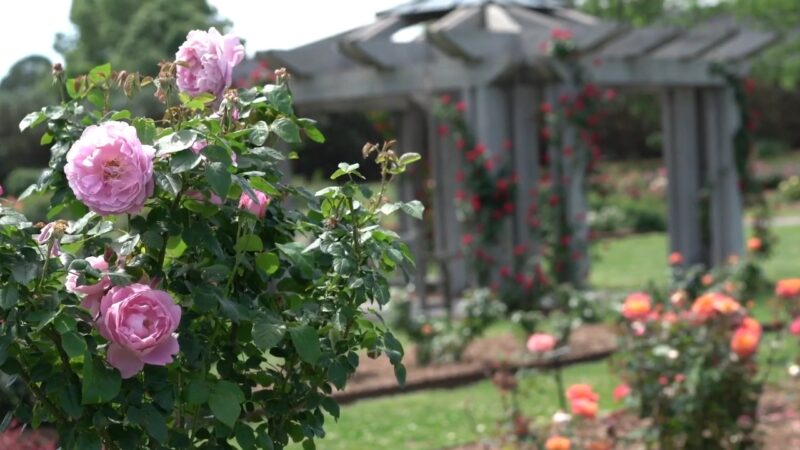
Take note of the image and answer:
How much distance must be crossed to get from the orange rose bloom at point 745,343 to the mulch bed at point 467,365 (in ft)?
7.07

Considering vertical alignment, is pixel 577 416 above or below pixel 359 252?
below

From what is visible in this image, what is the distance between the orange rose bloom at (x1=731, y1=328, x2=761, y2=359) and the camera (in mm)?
4602

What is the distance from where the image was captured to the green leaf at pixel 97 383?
1898mm

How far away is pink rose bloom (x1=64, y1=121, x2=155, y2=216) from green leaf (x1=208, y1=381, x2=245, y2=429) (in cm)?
32

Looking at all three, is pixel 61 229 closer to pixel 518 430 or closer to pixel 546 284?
pixel 518 430

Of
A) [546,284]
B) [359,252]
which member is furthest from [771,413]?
[359,252]

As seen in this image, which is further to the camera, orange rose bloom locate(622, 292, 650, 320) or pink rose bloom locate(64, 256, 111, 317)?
orange rose bloom locate(622, 292, 650, 320)

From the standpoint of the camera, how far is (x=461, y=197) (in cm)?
1038

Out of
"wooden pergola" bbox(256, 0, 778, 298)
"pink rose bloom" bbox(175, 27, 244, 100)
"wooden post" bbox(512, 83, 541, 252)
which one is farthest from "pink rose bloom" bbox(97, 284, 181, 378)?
"wooden post" bbox(512, 83, 541, 252)

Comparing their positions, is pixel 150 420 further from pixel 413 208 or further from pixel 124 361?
pixel 413 208

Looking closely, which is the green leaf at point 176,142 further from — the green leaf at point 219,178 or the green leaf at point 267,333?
the green leaf at point 267,333

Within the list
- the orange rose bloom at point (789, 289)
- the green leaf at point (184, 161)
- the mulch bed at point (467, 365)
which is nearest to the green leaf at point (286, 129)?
the green leaf at point (184, 161)

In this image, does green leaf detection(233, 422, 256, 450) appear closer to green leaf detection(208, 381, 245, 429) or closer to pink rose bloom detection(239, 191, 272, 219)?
green leaf detection(208, 381, 245, 429)

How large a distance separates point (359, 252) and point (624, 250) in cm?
1590
